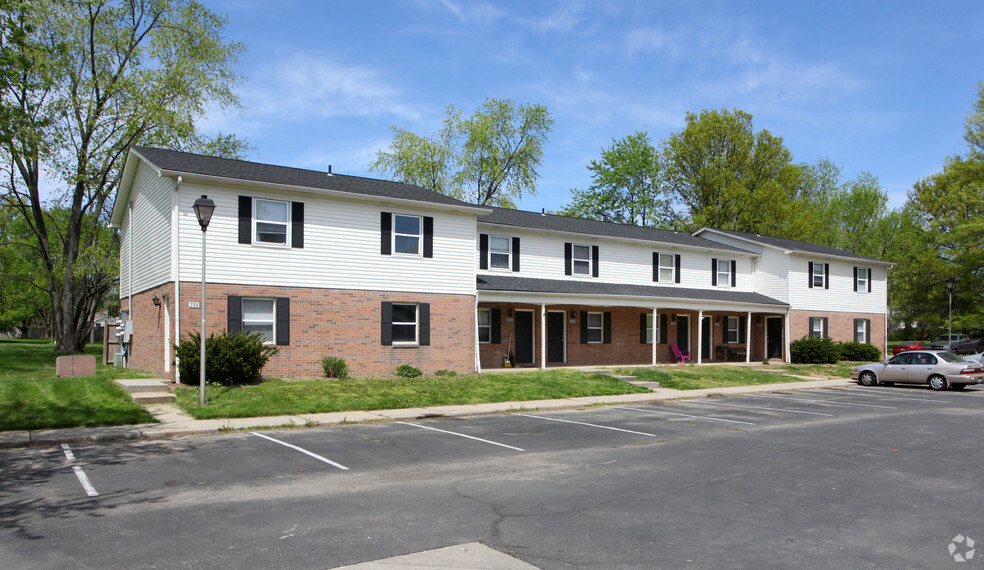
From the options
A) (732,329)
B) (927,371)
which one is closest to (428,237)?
(927,371)

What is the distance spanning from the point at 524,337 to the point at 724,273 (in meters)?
13.1

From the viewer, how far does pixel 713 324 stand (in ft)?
112

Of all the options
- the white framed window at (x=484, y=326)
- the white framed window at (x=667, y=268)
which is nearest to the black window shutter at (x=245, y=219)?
the white framed window at (x=484, y=326)

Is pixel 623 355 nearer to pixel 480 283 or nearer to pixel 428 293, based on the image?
pixel 480 283

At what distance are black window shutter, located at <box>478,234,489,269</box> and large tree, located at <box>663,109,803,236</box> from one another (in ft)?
97.1

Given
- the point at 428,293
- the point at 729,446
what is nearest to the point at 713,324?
the point at 428,293

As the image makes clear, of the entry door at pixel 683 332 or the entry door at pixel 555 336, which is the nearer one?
the entry door at pixel 555 336

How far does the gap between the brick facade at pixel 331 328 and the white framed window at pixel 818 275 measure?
21403 mm

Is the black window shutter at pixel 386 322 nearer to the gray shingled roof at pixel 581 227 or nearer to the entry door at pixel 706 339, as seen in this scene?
the gray shingled roof at pixel 581 227

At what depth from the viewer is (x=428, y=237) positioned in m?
22.8

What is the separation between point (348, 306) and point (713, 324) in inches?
796

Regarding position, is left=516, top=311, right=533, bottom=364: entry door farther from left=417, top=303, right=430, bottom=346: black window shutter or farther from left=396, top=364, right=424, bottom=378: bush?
left=396, top=364, right=424, bottom=378: bush

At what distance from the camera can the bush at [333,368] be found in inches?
789

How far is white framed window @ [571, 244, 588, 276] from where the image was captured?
29.1m
